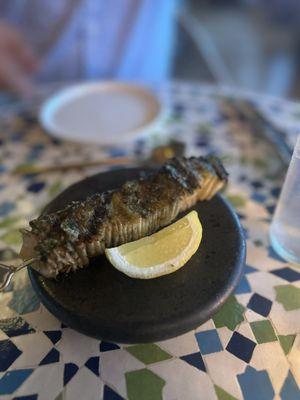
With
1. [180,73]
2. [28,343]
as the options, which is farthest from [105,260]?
[180,73]

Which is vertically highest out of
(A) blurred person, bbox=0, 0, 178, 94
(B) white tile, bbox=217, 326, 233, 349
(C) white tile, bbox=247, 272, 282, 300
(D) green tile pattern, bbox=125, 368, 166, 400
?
(A) blurred person, bbox=0, 0, 178, 94

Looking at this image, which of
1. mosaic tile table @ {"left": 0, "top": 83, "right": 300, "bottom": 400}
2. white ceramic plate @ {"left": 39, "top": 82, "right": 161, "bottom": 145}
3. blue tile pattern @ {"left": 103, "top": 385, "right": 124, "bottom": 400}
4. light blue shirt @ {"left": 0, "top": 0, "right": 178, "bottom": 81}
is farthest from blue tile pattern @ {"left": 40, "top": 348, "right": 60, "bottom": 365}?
light blue shirt @ {"left": 0, "top": 0, "right": 178, "bottom": 81}

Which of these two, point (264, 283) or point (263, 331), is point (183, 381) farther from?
point (264, 283)

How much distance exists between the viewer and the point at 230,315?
83 cm

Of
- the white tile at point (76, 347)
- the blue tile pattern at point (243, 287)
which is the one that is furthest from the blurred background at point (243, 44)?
the white tile at point (76, 347)

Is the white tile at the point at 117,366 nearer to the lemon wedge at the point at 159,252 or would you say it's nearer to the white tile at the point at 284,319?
the lemon wedge at the point at 159,252

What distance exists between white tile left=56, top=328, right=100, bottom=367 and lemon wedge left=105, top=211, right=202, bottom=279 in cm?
17

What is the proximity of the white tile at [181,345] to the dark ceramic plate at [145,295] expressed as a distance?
0.08 metres

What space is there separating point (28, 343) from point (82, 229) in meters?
0.26

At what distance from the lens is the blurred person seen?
1.74 m

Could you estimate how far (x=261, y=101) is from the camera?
63.3 inches

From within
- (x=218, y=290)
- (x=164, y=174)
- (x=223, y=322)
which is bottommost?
(x=223, y=322)

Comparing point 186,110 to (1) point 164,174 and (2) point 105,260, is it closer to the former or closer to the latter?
(1) point 164,174

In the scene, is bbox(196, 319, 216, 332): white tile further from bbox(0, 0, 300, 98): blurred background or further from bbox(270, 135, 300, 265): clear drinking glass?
bbox(0, 0, 300, 98): blurred background
